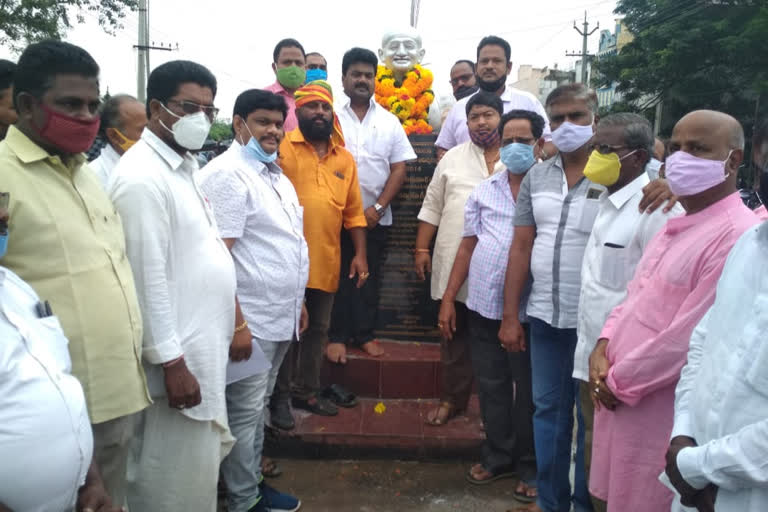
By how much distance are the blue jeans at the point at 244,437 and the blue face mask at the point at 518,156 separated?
1.60 m

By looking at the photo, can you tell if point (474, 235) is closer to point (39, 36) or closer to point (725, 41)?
point (39, 36)

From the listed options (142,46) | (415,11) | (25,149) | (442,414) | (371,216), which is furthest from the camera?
(142,46)

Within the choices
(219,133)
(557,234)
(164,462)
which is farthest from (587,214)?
(219,133)

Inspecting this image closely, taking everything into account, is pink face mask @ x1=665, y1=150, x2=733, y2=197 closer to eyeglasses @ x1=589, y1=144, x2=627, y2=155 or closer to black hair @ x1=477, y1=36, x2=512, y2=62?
eyeglasses @ x1=589, y1=144, x2=627, y2=155

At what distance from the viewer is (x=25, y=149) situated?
1894 mm

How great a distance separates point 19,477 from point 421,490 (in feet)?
8.62

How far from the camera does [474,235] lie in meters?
3.66

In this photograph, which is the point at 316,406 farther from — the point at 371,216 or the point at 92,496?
the point at 92,496

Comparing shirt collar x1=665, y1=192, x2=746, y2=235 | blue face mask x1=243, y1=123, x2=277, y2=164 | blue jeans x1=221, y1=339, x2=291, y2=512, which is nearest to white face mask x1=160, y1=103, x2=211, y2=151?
blue face mask x1=243, y1=123, x2=277, y2=164

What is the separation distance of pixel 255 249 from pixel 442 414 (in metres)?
1.85

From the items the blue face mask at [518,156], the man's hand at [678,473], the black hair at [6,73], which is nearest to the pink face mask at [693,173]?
the man's hand at [678,473]

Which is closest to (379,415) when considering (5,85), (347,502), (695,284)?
(347,502)

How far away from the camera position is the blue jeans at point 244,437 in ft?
9.86

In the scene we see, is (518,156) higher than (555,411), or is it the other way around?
(518,156)
